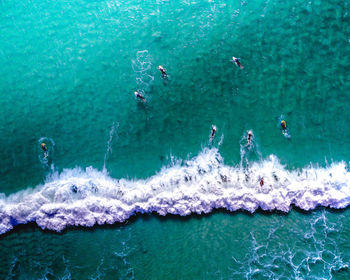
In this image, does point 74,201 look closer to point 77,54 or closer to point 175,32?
point 77,54

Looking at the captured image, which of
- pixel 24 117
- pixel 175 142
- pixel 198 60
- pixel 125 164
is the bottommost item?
pixel 125 164

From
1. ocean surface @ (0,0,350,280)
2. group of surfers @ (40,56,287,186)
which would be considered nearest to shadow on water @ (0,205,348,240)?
ocean surface @ (0,0,350,280)

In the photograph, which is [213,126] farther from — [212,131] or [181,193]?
[181,193]

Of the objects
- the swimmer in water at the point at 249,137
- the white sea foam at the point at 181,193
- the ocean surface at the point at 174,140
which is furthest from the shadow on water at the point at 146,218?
the swimmer in water at the point at 249,137

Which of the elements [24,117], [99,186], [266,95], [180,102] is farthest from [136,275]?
[266,95]

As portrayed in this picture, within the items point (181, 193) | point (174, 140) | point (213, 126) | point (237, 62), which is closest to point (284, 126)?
point (213, 126)

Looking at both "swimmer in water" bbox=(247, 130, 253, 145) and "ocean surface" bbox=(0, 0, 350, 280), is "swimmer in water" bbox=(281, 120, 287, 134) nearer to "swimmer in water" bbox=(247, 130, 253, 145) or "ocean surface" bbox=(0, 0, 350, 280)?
"ocean surface" bbox=(0, 0, 350, 280)
